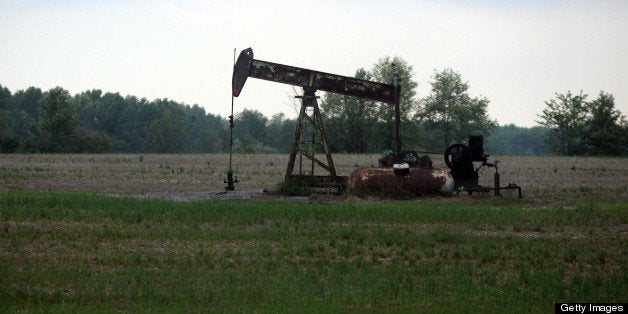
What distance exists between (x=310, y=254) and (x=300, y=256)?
0.58ft

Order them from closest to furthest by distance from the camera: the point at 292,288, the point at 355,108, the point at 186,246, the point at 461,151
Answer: the point at 292,288 → the point at 186,246 → the point at 461,151 → the point at 355,108

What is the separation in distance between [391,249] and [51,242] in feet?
17.5

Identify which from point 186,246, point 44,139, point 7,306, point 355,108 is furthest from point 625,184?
point 44,139

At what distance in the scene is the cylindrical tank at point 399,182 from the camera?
20688 millimetres

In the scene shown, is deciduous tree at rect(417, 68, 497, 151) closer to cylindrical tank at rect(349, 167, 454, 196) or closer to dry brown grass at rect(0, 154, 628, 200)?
dry brown grass at rect(0, 154, 628, 200)

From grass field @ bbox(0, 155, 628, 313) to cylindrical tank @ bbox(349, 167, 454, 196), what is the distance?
482 millimetres

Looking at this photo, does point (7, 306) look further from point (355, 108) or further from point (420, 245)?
point (355, 108)

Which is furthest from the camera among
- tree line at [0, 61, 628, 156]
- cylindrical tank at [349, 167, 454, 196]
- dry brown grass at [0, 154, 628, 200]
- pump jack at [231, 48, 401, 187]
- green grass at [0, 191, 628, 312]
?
tree line at [0, 61, 628, 156]

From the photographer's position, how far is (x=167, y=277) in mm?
10094

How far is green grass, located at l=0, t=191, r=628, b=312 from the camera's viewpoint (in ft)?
29.8

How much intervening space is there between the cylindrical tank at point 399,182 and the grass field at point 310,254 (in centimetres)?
48

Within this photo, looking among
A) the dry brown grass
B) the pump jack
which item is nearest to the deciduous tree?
the dry brown grass

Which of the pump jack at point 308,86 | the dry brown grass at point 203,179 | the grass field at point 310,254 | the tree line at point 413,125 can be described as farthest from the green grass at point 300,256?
the tree line at point 413,125

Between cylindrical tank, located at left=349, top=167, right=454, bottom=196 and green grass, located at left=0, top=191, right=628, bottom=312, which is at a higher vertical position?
cylindrical tank, located at left=349, top=167, right=454, bottom=196
